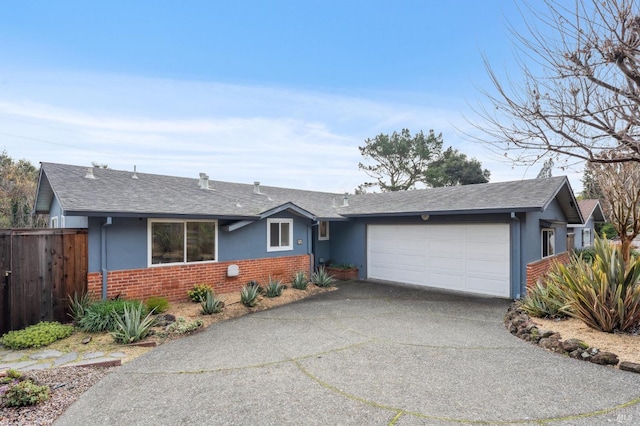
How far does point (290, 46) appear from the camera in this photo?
40.9 ft

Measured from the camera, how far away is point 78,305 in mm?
7176

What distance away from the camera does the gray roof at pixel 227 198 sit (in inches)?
328

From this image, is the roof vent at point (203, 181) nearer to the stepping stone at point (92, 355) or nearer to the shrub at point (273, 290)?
the shrub at point (273, 290)

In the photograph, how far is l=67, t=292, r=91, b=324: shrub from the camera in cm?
712

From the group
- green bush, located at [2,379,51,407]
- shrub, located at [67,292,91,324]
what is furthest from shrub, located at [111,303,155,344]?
green bush, located at [2,379,51,407]

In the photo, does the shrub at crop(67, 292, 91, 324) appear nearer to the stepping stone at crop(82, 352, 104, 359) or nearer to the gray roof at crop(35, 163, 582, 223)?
the gray roof at crop(35, 163, 582, 223)

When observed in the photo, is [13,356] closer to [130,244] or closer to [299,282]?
[130,244]

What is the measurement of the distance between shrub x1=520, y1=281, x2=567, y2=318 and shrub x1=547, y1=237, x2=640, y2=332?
57 centimetres

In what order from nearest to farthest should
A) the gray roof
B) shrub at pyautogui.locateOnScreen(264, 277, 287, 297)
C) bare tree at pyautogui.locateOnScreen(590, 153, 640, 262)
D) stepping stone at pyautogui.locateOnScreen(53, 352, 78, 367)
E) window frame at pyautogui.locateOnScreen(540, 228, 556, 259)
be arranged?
stepping stone at pyautogui.locateOnScreen(53, 352, 78, 367)
the gray roof
bare tree at pyautogui.locateOnScreen(590, 153, 640, 262)
shrub at pyautogui.locateOnScreen(264, 277, 287, 297)
window frame at pyautogui.locateOnScreen(540, 228, 556, 259)

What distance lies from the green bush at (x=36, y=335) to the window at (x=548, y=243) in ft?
46.9

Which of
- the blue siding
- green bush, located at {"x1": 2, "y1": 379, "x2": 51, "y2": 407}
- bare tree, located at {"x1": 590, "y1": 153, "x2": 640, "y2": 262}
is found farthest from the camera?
bare tree, located at {"x1": 590, "y1": 153, "x2": 640, "y2": 262}

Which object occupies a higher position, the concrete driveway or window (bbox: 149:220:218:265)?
window (bbox: 149:220:218:265)

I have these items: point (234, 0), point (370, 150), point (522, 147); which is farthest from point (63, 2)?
point (370, 150)

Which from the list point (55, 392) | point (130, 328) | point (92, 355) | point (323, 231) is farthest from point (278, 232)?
point (55, 392)
